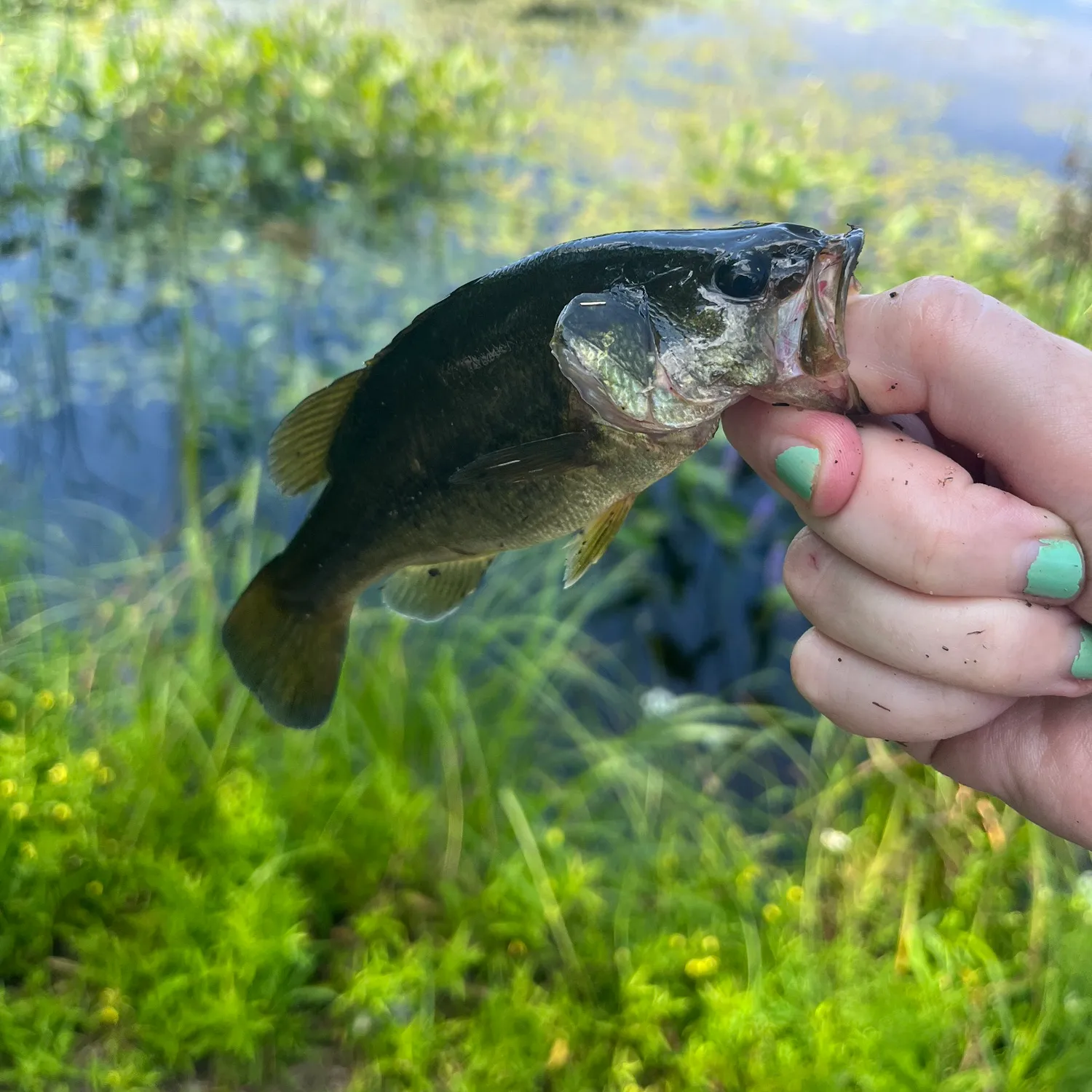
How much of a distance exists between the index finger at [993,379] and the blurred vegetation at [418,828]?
1.52m

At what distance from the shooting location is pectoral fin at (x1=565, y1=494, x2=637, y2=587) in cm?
137

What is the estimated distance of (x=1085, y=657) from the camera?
1203 millimetres

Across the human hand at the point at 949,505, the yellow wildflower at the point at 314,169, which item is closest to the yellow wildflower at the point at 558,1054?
the human hand at the point at 949,505

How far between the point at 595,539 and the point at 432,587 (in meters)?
0.35

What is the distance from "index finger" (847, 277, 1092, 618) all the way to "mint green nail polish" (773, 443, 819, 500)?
15cm

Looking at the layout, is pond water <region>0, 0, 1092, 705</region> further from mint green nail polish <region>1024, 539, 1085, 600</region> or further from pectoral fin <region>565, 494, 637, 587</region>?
mint green nail polish <region>1024, 539, 1085, 600</region>

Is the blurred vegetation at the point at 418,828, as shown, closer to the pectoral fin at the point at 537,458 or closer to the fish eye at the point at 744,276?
the pectoral fin at the point at 537,458

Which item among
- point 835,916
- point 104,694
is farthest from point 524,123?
point 835,916

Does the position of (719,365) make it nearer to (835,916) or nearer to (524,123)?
(835,916)

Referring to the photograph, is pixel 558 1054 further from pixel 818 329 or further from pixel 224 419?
pixel 224 419

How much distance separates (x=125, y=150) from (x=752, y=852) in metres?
5.68

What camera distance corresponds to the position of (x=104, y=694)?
9.25 feet

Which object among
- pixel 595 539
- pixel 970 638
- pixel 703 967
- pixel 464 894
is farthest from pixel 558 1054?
pixel 970 638

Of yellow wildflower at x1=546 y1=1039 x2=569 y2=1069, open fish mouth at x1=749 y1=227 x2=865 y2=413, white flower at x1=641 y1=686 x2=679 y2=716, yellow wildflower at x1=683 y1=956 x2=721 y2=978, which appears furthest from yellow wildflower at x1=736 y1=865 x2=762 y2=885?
open fish mouth at x1=749 y1=227 x2=865 y2=413
